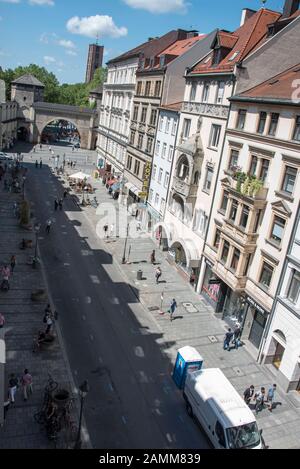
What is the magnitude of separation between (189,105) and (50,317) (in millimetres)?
23177

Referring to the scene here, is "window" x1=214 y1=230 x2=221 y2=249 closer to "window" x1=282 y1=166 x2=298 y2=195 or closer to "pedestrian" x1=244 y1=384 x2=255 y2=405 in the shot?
"window" x1=282 y1=166 x2=298 y2=195

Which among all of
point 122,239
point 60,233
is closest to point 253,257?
point 122,239

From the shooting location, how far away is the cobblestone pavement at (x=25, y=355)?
18.0m

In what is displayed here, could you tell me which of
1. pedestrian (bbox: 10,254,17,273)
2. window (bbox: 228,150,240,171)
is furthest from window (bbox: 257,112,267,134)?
pedestrian (bbox: 10,254,17,273)

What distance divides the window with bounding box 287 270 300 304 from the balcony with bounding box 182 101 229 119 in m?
13.7

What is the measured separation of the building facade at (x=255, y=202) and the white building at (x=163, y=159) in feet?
37.6

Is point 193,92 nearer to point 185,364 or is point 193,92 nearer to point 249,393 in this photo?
Result: point 185,364

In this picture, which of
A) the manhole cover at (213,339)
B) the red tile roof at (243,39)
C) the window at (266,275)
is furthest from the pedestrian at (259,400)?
the red tile roof at (243,39)

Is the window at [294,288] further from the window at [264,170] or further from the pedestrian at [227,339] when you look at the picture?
the window at [264,170]

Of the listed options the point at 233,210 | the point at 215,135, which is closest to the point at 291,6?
the point at 215,135

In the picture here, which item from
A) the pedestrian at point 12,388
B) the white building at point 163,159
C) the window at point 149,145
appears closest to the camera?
the pedestrian at point 12,388

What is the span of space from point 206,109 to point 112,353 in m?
21.4

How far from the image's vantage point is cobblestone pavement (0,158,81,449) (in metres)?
18.0

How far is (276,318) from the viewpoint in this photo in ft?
85.2
